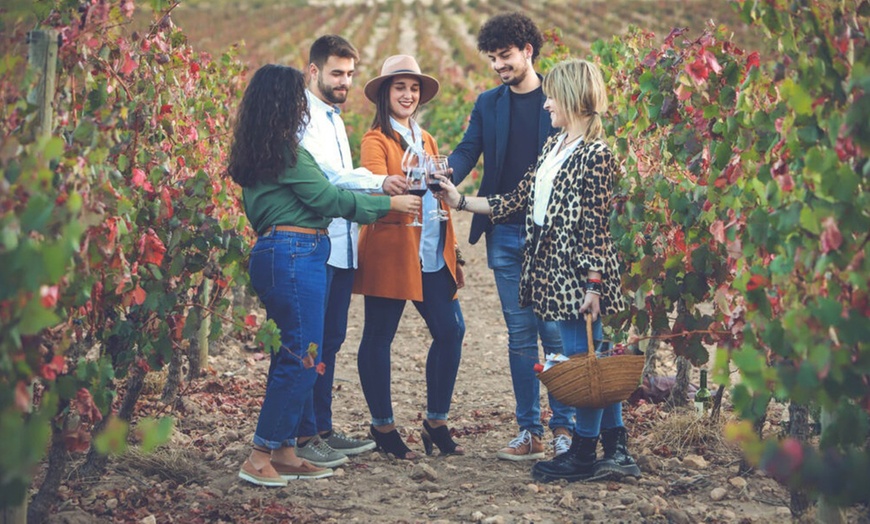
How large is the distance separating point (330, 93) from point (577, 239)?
1.16 metres

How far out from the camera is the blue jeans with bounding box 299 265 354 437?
4.12 meters

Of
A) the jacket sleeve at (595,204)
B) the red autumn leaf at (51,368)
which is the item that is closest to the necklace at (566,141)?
the jacket sleeve at (595,204)

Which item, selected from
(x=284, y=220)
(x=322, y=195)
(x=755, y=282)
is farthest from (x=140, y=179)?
(x=755, y=282)

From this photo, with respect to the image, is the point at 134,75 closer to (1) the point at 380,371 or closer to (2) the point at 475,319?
(1) the point at 380,371

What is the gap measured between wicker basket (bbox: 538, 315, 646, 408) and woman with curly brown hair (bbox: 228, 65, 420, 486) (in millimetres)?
899

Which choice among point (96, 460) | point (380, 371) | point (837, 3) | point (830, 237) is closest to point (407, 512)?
point (380, 371)

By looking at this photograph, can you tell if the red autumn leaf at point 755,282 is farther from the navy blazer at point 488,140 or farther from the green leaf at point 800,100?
the navy blazer at point 488,140

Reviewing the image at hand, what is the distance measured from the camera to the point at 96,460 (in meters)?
3.82

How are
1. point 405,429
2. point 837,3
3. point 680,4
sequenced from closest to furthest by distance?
1. point 837,3
2. point 405,429
3. point 680,4

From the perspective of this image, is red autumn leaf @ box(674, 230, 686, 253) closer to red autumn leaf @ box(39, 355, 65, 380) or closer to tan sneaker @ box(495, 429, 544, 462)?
tan sneaker @ box(495, 429, 544, 462)

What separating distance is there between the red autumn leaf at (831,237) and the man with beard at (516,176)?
6.12ft

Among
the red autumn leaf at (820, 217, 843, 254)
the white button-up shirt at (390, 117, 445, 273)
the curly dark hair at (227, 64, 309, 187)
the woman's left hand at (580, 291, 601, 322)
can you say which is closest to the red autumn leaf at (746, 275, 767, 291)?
the red autumn leaf at (820, 217, 843, 254)

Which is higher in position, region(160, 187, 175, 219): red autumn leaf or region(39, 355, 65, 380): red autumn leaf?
region(160, 187, 175, 219): red autumn leaf

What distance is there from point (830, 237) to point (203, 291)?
147 inches
